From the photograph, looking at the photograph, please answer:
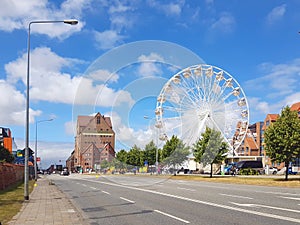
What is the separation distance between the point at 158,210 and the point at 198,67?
133 ft

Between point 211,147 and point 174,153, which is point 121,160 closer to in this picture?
point 174,153

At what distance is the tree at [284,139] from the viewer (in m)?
35.9

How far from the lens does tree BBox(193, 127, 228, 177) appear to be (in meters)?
51.8

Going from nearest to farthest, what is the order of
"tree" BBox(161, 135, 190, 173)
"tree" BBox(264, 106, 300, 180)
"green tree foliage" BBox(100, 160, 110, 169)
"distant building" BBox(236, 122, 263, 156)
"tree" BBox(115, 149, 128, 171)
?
1. "tree" BBox(264, 106, 300, 180)
2. "tree" BBox(161, 135, 190, 173)
3. "tree" BBox(115, 149, 128, 171)
4. "green tree foliage" BBox(100, 160, 110, 169)
5. "distant building" BBox(236, 122, 263, 156)

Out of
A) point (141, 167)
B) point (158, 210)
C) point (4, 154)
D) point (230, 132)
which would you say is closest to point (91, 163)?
point (141, 167)

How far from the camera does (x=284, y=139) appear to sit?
3603cm

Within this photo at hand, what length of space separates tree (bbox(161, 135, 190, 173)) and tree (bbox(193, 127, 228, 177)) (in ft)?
28.7

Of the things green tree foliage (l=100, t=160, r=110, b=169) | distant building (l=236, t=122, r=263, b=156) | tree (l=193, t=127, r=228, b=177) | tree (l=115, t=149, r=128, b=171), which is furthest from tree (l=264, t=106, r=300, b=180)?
distant building (l=236, t=122, r=263, b=156)

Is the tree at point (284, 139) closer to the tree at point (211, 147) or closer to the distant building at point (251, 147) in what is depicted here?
the tree at point (211, 147)

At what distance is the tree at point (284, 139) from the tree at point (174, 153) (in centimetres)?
2504

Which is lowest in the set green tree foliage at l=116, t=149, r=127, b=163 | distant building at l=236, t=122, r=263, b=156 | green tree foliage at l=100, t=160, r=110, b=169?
green tree foliage at l=100, t=160, r=110, b=169

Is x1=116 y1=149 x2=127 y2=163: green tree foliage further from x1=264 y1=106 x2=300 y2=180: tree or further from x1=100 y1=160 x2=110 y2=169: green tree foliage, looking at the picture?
x1=264 y1=106 x2=300 y2=180: tree

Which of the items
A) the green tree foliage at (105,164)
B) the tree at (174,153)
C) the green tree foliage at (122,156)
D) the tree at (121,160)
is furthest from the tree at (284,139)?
the green tree foliage at (105,164)

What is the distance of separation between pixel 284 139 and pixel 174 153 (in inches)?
1275
